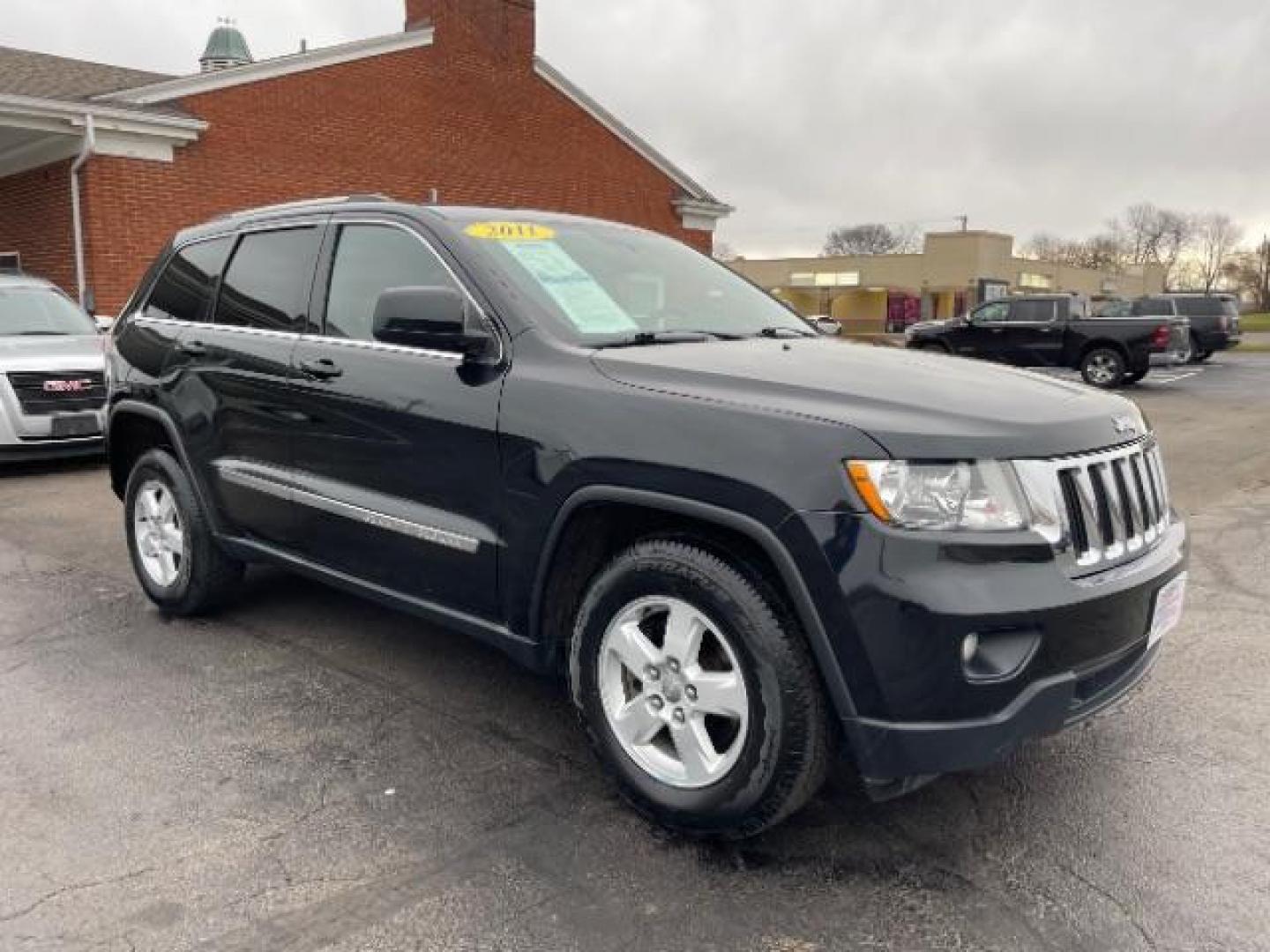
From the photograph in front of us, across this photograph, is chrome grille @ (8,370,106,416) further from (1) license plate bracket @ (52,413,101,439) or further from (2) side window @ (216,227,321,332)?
(2) side window @ (216,227,321,332)

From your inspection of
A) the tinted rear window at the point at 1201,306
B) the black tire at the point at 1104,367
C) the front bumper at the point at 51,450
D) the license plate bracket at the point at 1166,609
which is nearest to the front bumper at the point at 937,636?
the license plate bracket at the point at 1166,609

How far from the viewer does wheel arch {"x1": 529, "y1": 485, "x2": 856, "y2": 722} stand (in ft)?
8.20

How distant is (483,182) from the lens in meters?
18.1

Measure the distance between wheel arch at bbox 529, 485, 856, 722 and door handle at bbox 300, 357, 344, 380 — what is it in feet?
3.99

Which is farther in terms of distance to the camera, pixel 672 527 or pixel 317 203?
pixel 317 203

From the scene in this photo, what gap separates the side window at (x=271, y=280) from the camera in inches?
Result: 161

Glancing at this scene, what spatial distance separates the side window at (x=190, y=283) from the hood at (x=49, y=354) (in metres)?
4.49

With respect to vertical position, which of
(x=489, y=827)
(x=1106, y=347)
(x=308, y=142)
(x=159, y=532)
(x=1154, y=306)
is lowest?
(x=489, y=827)

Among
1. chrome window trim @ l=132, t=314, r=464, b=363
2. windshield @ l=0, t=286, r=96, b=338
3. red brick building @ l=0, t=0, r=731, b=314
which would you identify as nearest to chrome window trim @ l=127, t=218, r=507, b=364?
chrome window trim @ l=132, t=314, r=464, b=363

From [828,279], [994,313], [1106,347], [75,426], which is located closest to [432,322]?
[75,426]

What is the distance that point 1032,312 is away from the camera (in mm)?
19781

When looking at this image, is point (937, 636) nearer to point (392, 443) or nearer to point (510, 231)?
point (392, 443)

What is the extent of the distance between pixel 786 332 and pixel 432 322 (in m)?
1.43

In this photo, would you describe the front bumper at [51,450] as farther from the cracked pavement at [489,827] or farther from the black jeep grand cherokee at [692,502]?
the black jeep grand cherokee at [692,502]
